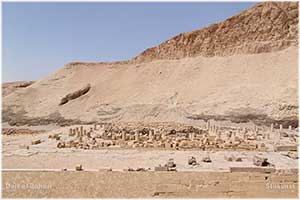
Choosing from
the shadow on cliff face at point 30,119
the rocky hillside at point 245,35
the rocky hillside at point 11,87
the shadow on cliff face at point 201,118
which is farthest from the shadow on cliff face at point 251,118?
the rocky hillside at point 11,87

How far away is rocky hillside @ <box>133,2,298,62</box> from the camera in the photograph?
31578 mm

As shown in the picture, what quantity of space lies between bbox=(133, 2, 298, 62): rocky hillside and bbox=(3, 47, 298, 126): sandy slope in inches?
54.0

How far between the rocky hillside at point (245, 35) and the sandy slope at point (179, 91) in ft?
4.50

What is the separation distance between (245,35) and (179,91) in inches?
355

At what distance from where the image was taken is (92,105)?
3438 cm

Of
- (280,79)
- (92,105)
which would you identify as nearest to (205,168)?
(280,79)

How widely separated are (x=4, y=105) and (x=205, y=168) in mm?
33630

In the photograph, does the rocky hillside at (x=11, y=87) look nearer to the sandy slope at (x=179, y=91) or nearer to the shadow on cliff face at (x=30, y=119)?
the sandy slope at (x=179, y=91)

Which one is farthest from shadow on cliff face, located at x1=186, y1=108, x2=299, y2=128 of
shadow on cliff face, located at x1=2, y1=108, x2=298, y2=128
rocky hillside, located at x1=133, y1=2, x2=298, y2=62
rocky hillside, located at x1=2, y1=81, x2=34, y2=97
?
rocky hillside, located at x1=2, y1=81, x2=34, y2=97

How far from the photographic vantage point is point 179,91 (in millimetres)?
30375

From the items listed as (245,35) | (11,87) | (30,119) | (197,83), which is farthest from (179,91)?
(11,87)

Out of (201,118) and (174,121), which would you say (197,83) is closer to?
(174,121)

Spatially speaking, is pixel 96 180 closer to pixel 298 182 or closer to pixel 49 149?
pixel 298 182

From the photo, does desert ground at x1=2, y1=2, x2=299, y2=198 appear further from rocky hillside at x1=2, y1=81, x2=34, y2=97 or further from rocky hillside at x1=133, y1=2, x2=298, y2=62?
rocky hillside at x1=2, y1=81, x2=34, y2=97
